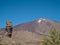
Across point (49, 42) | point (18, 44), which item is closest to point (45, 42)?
point (49, 42)

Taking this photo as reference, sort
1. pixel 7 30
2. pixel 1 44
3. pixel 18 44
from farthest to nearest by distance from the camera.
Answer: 1. pixel 7 30
2. pixel 18 44
3. pixel 1 44

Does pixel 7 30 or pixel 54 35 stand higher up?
pixel 7 30

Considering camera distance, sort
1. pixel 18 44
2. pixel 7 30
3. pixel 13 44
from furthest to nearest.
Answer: pixel 7 30
pixel 13 44
pixel 18 44

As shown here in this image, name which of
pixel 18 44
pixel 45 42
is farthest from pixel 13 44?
pixel 45 42

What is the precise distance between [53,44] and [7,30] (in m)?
31.2

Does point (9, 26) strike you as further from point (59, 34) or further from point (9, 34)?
point (59, 34)

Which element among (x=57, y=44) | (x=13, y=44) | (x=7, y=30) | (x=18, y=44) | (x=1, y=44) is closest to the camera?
(x=1, y=44)

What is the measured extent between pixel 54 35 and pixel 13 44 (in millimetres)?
12155

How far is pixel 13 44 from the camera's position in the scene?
182ft

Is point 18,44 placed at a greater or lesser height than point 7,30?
lesser

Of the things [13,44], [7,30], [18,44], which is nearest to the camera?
[18,44]

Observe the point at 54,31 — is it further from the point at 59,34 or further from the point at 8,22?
the point at 8,22

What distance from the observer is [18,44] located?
52.2m

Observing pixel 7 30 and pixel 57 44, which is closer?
pixel 57 44
